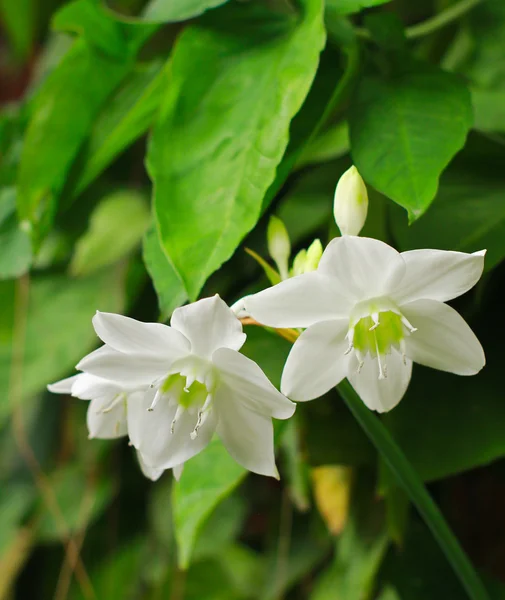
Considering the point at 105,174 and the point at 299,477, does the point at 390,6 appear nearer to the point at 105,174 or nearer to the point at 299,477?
the point at 105,174

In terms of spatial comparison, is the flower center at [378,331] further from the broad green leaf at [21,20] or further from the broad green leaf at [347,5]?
the broad green leaf at [21,20]

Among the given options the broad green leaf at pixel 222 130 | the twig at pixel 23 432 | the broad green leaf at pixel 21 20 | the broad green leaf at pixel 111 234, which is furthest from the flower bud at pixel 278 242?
the broad green leaf at pixel 21 20

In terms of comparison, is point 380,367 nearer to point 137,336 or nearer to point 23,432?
point 137,336

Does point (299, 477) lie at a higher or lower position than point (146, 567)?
higher

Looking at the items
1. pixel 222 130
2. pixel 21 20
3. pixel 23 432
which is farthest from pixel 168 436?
pixel 21 20

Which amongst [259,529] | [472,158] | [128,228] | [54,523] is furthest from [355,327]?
[54,523]

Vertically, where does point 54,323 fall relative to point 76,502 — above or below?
above
